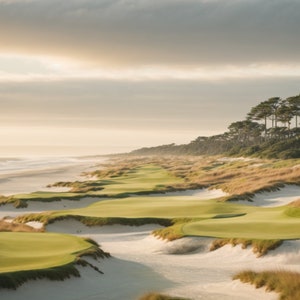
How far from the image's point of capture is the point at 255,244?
73.2ft

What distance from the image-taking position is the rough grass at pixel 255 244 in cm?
2170

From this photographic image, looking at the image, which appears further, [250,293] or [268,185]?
[268,185]

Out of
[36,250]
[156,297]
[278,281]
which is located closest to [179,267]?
[36,250]

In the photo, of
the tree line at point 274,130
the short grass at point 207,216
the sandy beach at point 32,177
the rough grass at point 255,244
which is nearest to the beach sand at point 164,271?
the rough grass at point 255,244

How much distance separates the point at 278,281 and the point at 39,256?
283 inches

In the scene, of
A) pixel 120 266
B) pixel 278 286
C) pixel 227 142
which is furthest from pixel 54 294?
pixel 227 142

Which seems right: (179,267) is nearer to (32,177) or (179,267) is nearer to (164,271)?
(164,271)

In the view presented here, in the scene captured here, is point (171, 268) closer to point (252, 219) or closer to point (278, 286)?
point (278, 286)

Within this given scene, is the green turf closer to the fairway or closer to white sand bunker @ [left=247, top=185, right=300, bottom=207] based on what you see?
the fairway

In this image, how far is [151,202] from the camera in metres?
40.8

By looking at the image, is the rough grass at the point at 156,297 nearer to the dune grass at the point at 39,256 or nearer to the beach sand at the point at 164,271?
the beach sand at the point at 164,271

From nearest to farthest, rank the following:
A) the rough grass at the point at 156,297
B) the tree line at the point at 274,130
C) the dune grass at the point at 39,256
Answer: the rough grass at the point at 156,297
the dune grass at the point at 39,256
the tree line at the point at 274,130

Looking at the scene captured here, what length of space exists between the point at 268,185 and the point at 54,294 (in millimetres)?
33585

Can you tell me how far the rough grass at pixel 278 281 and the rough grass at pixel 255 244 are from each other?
451cm
